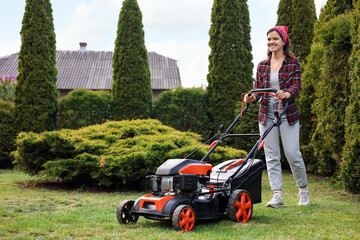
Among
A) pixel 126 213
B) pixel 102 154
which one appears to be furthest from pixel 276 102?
pixel 102 154

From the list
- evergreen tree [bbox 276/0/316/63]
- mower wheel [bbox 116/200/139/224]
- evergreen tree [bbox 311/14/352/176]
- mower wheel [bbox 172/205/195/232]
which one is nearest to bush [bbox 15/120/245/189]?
evergreen tree [bbox 311/14/352/176]

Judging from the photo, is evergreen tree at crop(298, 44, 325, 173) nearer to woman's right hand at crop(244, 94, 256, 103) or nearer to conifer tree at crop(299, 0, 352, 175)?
conifer tree at crop(299, 0, 352, 175)

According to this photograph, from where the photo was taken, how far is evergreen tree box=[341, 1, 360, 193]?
5531 millimetres

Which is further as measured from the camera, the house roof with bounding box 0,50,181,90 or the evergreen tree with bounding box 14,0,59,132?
the house roof with bounding box 0,50,181,90

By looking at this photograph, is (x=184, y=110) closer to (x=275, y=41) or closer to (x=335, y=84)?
(x=335, y=84)

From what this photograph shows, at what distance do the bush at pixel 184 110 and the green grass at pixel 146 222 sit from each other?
18.6ft

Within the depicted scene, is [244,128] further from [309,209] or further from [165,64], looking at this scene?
[165,64]

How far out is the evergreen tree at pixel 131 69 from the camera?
11.0 metres

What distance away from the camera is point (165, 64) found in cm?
2559

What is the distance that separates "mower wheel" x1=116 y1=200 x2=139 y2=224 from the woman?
1.76 m

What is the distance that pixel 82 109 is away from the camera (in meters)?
10.8

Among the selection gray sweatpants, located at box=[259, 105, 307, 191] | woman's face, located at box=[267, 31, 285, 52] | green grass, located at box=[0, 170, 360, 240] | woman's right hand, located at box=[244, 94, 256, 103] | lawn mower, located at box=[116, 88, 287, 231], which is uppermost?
woman's face, located at box=[267, 31, 285, 52]

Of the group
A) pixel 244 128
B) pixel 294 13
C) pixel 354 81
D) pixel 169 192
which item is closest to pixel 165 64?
pixel 294 13

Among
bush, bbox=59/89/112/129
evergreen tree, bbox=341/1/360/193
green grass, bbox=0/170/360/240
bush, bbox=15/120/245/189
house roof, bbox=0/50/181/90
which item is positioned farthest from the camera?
house roof, bbox=0/50/181/90
